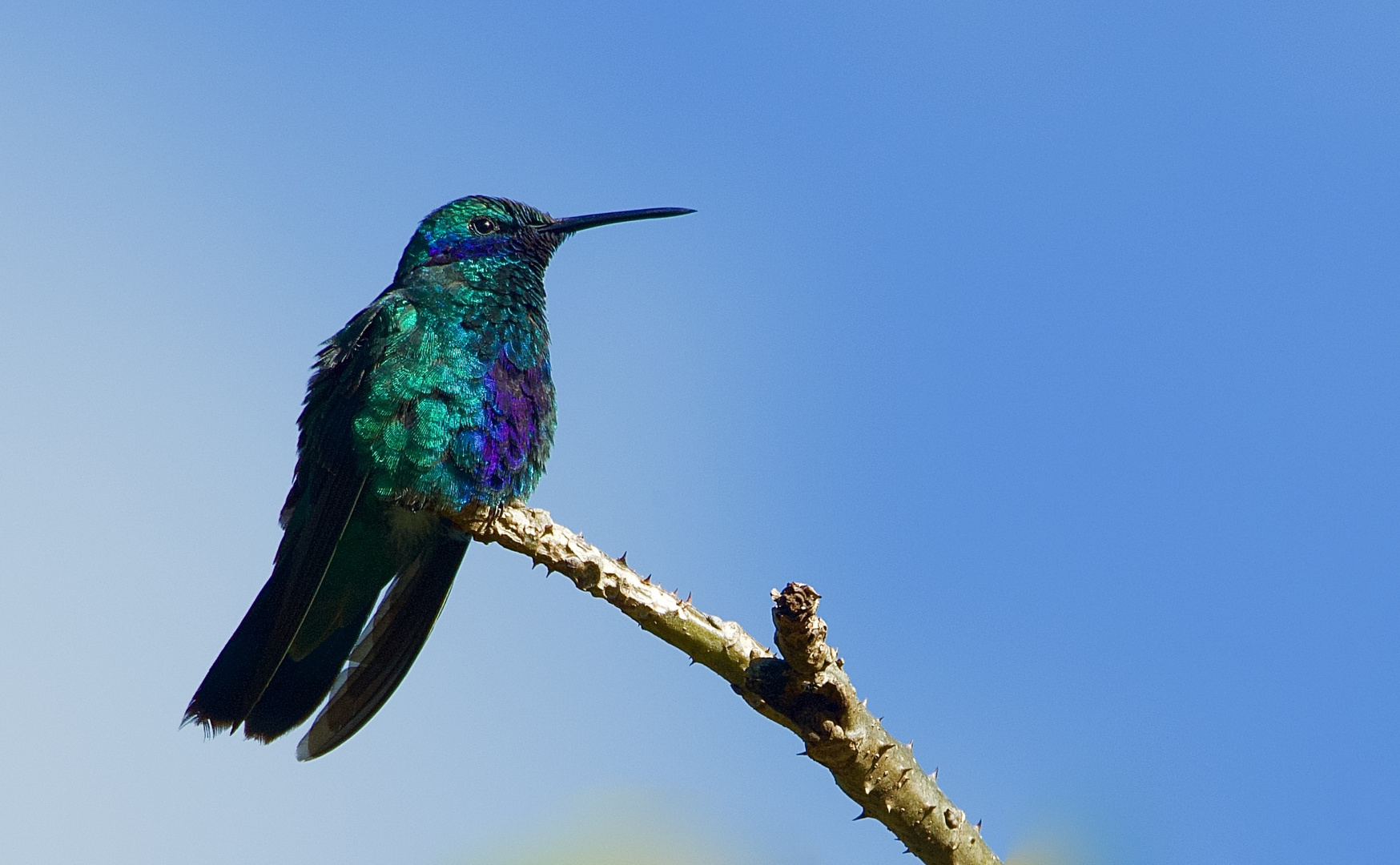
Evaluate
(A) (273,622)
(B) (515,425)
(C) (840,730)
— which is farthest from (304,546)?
(C) (840,730)

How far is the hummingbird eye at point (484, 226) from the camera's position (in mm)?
5965

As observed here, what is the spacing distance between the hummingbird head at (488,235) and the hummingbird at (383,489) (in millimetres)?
442

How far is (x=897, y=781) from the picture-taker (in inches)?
109

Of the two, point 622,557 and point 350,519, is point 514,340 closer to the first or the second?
point 350,519

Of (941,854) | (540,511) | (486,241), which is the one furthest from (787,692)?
(486,241)

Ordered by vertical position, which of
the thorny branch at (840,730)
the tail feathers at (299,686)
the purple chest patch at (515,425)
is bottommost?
the thorny branch at (840,730)

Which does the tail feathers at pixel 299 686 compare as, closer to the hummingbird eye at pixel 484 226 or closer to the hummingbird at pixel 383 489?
the hummingbird at pixel 383 489

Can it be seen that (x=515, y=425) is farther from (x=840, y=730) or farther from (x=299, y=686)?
(x=840, y=730)

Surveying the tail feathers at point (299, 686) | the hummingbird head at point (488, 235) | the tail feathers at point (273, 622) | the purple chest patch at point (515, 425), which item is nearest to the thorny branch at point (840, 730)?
the purple chest patch at point (515, 425)

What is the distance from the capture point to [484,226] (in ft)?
19.6

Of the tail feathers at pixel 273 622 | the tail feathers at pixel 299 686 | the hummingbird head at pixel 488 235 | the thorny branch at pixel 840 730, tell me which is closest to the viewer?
the thorny branch at pixel 840 730

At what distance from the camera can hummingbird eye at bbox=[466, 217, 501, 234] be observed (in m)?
5.96

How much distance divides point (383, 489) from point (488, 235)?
1741 millimetres

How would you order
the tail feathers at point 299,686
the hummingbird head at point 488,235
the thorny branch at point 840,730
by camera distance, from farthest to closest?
the hummingbird head at point 488,235
the tail feathers at point 299,686
the thorny branch at point 840,730
